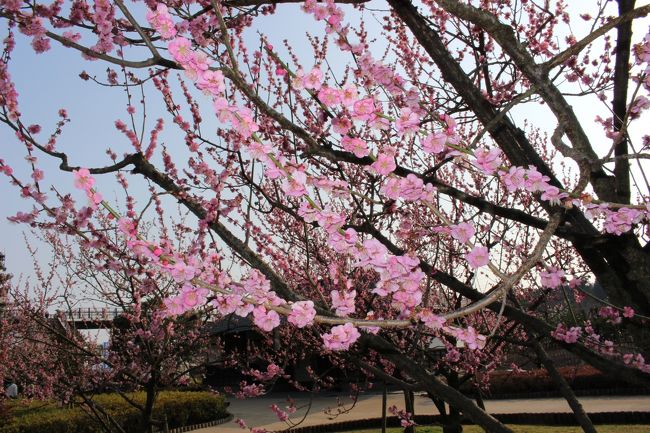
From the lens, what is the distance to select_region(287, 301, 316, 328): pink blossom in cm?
172

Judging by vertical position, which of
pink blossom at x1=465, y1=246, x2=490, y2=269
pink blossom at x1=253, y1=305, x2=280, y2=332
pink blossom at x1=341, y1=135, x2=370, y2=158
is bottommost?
pink blossom at x1=253, y1=305, x2=280, y2=332

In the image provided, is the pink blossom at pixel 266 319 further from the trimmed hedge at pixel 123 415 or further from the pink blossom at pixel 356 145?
the trimmed hedge at pixel 123 415

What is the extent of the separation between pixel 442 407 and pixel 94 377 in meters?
5.03

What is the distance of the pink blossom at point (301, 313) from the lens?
1.72 meters

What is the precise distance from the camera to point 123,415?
1249 cm

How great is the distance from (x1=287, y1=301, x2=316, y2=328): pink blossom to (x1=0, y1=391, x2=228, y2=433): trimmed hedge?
995 centimetres

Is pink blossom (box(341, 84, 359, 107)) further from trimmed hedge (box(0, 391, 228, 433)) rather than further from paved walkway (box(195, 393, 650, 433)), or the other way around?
trimmed hedge (box(0, 391, 228, 433))

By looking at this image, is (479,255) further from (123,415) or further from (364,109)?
(123,415)

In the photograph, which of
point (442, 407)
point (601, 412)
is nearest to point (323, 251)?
point (442, 407)

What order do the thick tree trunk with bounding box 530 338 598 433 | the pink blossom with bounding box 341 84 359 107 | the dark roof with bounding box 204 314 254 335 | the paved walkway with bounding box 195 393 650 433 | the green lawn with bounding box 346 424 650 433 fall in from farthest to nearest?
the paved walkway with bounding box 195 393 650 433 → the green lawn with bounding box 346 424 650 433 → the dark roof with bounding box 204 314 254 335 → the thick tree trunk with bounding box 530 338 598 433 → the pink blossom with bounding box 341 84 359 107

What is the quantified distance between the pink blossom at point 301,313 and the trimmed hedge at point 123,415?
9.95 metres

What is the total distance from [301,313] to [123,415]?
12.4 meters

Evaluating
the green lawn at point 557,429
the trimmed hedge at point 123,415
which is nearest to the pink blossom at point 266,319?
the green lawn at point 557,429

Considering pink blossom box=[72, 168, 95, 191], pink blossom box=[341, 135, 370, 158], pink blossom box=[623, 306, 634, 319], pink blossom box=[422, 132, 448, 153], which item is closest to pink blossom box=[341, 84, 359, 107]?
pink blossom box=[341, 135, 370, 158]
